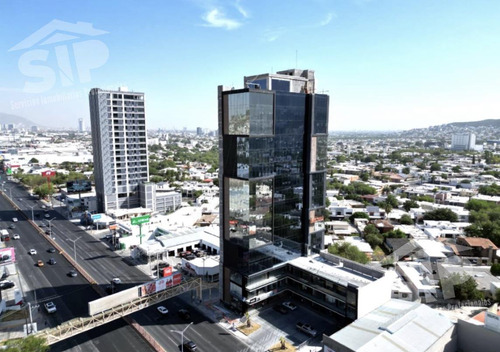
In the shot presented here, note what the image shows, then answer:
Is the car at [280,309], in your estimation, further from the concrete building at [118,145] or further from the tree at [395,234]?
the concrete building at [118,145]

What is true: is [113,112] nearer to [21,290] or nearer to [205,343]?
[21,290]

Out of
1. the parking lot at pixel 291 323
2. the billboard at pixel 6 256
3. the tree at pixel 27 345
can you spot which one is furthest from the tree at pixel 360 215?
the billboard at pixel 6 256

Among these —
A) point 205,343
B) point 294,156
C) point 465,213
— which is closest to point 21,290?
point 205,343

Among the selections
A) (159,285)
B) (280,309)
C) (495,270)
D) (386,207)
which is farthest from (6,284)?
(386,207)

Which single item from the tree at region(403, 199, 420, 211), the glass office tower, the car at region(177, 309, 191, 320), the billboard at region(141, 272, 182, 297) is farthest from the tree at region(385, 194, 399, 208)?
the billboard at region(141, 272, 182, 297)

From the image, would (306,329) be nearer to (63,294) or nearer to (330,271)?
(330,271)

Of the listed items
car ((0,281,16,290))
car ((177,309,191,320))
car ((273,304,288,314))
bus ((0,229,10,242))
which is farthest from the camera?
bus ((0,229,10,242))

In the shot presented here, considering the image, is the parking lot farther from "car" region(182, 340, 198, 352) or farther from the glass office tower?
"car" region(182, 340, 198, 352)
